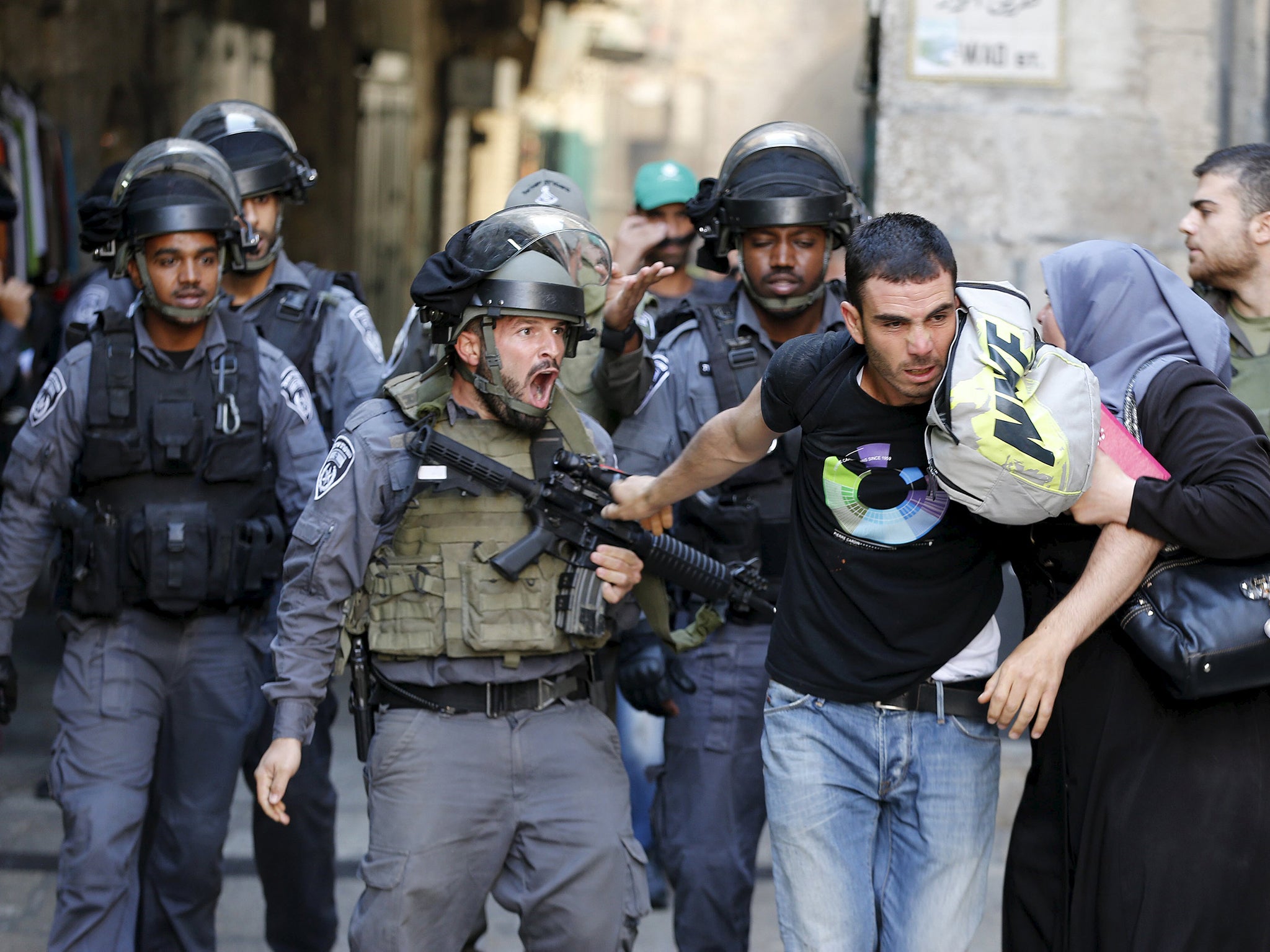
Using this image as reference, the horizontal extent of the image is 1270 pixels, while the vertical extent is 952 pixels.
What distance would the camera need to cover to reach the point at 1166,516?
2580 millimetres

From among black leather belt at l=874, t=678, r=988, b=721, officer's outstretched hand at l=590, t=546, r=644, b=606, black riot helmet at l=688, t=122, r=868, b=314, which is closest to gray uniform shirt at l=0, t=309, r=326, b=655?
officer's outstretched hand at l=590, t=546, r=644, b=606

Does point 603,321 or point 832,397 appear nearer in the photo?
point 832,397

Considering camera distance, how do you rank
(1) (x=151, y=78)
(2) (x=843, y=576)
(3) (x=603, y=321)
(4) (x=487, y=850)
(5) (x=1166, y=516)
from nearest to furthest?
(5) (x=1166, y=516) < (2) (x=843, y=576) < (4) (x=487, y=850) < (3) (x=603, y=321) < (1) (x=151, y=78)

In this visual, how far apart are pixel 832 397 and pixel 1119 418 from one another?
1.78ft

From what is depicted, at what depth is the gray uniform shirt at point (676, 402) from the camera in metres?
3.87

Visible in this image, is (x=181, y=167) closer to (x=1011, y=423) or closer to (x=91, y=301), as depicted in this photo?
(x=91, y=301)

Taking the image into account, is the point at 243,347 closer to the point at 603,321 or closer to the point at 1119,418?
the point at 603,321

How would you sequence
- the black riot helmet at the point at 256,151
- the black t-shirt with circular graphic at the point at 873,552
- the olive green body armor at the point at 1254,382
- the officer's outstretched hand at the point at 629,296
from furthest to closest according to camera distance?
1. the black riot helmet at the point at 256,151
2. the officer's outstretched hand at the point at 629,296
3. the olive green body armor at the point at 1254,382
4. the black t-shirt with circular graphic at the point at 873,552

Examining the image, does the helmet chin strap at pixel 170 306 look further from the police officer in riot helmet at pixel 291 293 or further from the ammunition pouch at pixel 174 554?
the ammunition pouch at pixel 174 554

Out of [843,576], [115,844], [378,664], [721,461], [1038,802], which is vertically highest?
[721,461]

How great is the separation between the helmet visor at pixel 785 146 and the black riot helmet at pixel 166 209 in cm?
136

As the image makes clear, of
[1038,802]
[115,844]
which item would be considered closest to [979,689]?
[1038,802]

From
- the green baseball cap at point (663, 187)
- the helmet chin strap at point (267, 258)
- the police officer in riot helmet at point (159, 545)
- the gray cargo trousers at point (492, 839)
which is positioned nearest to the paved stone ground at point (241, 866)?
the police officer in riot helmet at point (159, 545)

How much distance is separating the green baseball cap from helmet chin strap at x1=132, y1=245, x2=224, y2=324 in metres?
1.82
